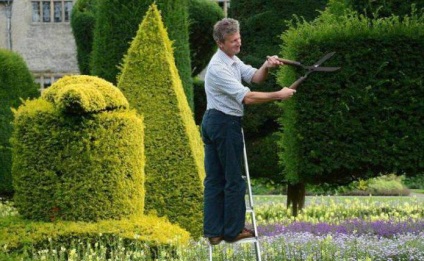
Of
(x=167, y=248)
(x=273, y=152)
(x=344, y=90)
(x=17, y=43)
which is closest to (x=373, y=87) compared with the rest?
(x=344, y=90)

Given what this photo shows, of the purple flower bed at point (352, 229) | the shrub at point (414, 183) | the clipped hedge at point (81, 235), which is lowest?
the shrub at point (414, 183)

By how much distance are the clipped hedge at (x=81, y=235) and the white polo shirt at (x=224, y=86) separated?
9.20ft

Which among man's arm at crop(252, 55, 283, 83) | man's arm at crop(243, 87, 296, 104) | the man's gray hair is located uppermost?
the man's gray hair

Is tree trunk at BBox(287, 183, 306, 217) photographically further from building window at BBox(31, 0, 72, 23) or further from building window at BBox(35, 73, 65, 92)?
building window at BBox(31, 0, 72, 23)

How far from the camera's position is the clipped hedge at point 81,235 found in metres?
8.82

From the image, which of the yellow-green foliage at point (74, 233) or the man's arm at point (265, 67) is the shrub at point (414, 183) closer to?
the yellow-green foliage at point (74, 233)

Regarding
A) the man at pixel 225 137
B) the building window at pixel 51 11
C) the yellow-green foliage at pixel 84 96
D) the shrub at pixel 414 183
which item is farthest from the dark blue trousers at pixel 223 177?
the building window at pixel 51 11

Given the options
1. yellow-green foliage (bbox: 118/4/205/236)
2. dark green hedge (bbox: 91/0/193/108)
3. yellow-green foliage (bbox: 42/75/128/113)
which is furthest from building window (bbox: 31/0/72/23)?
yellow-green foliage (bbox: 42/75/128/113)

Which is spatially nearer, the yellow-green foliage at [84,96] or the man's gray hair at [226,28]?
the man's gray hair at [226,28]

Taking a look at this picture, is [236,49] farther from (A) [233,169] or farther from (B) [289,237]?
(B) [289,237]

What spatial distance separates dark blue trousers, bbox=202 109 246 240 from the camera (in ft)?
20.6

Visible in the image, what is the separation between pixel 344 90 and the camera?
9664mm

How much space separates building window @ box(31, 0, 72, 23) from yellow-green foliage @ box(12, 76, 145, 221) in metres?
25.4

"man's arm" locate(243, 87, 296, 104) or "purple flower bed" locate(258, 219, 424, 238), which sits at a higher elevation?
"man's arm" locate(243, 87, 296, 104)
